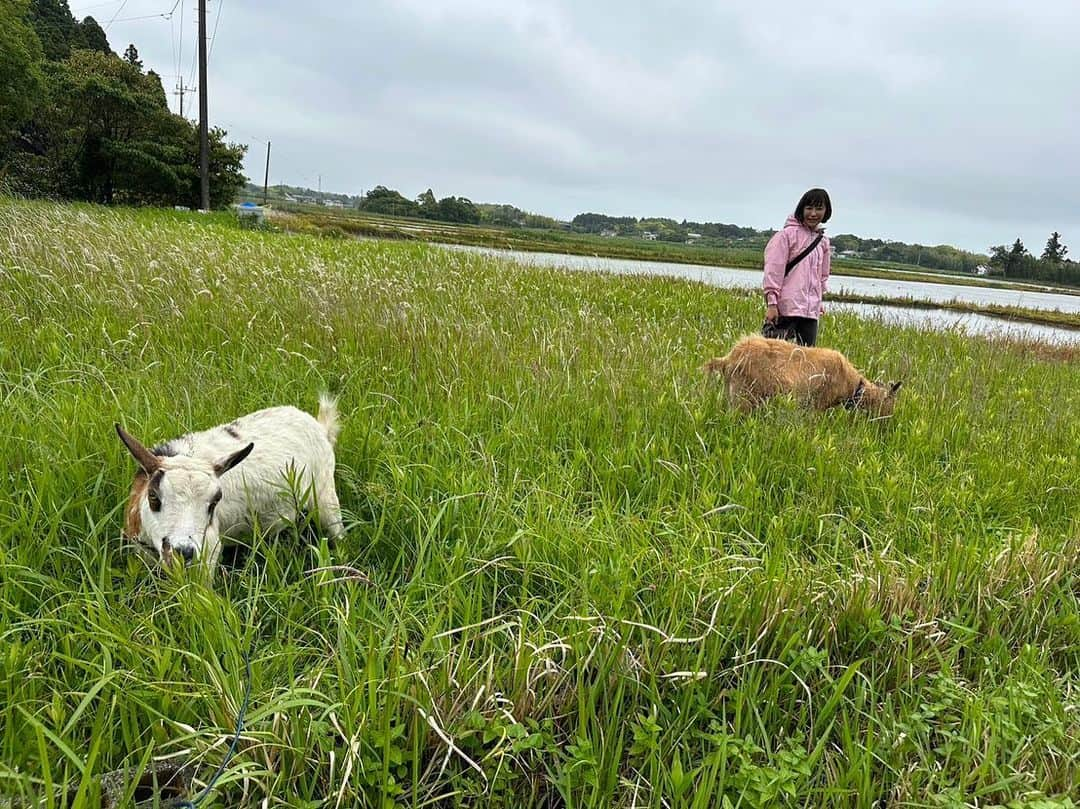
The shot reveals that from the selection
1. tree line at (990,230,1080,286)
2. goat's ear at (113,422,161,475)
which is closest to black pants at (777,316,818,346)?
goat's ear at (113,422,161,475)

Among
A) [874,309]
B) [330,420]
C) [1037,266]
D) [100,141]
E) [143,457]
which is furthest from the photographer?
[1037,266]

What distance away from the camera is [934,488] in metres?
3.35

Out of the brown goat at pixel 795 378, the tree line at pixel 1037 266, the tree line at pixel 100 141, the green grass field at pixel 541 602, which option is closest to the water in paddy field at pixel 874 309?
the brown goat at pixel 795 378

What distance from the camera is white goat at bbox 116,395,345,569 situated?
196 cm

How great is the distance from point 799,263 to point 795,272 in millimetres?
98

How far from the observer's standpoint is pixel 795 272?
20.2 ft

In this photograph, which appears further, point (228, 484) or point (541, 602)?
point (228, 484)

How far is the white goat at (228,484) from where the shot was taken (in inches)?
77.4

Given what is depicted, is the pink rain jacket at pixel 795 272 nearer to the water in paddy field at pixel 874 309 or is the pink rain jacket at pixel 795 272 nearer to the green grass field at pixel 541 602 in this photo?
the green grass field at pixel 541 602

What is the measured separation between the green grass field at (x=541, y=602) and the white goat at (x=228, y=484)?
0.14 metres

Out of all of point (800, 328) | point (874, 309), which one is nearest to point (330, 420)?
point (800, 328)

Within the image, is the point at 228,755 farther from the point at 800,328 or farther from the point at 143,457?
the point at 800,328

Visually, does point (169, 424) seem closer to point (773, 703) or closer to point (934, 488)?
point (773, 703)

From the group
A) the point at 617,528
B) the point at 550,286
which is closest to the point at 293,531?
the point at 617,528
